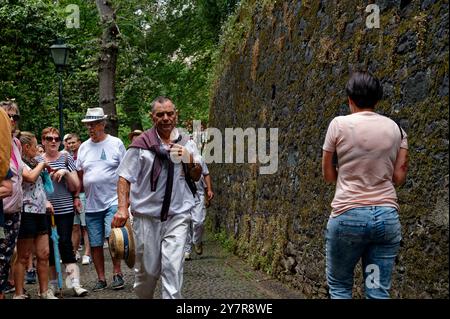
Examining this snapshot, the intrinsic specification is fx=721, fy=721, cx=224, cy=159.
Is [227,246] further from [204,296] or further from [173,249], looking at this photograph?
[173,249]

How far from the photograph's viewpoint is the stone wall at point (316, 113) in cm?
482

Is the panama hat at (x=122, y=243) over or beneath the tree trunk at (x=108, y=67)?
beneath

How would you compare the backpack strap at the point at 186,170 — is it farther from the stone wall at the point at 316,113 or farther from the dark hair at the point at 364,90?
the dark hair at the point at 364,90

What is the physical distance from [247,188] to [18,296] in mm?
4544

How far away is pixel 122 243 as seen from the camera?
5.54m

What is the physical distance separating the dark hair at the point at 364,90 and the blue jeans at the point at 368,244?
0.66 meters

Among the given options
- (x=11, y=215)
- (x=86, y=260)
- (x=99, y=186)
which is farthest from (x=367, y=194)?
(x=86, y=260)

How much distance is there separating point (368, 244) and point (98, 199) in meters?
4.60

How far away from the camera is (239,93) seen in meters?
11.8

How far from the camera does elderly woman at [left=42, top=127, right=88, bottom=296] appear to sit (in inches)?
307

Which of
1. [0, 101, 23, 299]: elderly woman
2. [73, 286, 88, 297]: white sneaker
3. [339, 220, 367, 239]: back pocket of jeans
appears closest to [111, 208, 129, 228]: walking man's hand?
[0, 101, 23, 299]: elderly woman

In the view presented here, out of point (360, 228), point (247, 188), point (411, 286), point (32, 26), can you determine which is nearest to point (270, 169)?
point (247, 188)

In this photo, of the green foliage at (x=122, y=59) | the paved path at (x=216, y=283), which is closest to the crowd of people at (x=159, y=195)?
the paved path at (x=216, y=283)

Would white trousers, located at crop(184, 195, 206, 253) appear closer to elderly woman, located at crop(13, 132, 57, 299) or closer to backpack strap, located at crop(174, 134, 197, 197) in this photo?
elderly woman, located at crop(13, 132, 57, 299)
